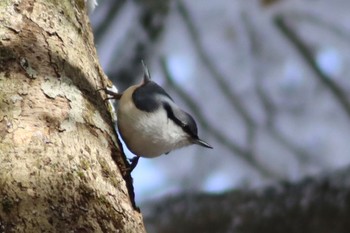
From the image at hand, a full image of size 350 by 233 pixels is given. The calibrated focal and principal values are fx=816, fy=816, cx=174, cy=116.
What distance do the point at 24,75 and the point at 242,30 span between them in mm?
2926

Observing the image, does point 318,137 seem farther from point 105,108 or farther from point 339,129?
point 105,108

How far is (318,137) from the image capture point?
429 cm

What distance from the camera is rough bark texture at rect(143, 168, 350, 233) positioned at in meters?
2.72

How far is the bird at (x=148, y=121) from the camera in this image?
6.49 feet

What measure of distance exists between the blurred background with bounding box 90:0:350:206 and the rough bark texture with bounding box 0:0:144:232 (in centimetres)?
213

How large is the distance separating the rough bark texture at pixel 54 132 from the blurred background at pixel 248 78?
213cm

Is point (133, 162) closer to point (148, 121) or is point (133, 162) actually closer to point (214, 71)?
point (148, 121)

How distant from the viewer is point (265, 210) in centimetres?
286

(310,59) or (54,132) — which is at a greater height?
(310,59)

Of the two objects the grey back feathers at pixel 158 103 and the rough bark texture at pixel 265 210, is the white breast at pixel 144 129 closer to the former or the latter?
the grey back feathers at pixel 158 103

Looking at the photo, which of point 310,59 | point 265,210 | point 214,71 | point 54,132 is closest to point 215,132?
point 214,71

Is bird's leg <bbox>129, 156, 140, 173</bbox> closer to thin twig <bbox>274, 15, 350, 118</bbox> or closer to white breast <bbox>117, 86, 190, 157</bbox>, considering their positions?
white breast <bbox>117, 86, 190, 157</bbox>

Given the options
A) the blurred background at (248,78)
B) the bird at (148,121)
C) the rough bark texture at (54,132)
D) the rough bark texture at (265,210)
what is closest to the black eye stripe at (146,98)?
the bird at (148,121)

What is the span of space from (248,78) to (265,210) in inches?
66.0
